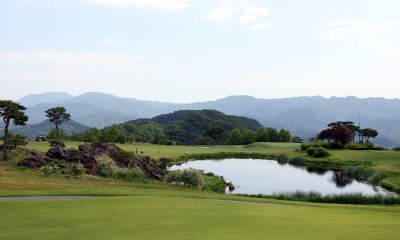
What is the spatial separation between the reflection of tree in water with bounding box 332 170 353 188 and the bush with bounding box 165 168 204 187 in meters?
16.6

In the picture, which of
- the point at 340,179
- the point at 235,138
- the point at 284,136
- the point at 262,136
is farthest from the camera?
the point at 235,138

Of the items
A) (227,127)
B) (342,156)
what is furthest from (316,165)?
(227,127)

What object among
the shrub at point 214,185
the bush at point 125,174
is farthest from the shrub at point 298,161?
the bush at point 125,174

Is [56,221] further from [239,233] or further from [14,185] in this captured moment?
[14,185]

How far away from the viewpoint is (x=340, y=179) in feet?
131

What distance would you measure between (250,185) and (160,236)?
26891 mm

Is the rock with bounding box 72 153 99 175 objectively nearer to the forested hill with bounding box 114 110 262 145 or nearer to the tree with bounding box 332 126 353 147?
the tree with bounding box 332 126 353 147

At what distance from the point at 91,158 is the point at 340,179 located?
30.2 m

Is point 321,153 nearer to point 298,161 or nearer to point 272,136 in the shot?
point 298,161

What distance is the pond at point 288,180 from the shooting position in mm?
32812

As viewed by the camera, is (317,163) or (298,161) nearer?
(317,163)

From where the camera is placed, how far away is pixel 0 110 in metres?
35.0

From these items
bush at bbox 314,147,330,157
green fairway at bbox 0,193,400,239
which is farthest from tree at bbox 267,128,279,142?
green fairway at bbox 0,193,400,239

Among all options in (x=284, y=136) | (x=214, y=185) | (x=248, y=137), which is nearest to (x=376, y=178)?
(x=214, y=185)
